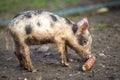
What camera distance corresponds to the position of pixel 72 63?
27.7 ft

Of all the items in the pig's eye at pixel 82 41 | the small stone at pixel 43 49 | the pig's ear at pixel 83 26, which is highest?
the pig's ear at pixel 83 26

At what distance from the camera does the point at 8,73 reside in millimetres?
7988

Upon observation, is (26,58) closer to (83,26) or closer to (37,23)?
(37,23)

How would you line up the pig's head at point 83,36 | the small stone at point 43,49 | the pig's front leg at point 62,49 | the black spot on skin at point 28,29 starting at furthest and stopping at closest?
1. the small stone at point 43,49
2. the pig's head at point 83,36
3. the pig's front leg at point 62,49
4. the black spot on skin at point 28,29

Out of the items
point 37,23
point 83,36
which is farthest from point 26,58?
point 83,36

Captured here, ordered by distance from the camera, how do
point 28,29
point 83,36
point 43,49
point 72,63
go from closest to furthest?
point 28,29 < point 83,36 < point 72,63 < point 43,49

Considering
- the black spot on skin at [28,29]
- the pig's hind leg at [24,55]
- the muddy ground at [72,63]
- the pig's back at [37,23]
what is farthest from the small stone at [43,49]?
Answer: the black spot on skin at [28,29]

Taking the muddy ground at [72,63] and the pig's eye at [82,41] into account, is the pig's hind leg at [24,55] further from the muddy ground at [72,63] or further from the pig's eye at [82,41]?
the pig's eye at [82,41]

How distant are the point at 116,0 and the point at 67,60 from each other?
25.1 ft

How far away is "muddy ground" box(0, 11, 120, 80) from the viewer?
25.2 ft

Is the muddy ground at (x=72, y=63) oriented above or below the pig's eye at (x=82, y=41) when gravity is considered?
below

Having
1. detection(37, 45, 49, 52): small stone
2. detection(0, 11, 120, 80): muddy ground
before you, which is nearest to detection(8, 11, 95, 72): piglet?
detection(0, 11, 120, 80): muddy ground

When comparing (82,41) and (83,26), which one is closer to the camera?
(83,26)

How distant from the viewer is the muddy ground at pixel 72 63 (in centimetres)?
767
